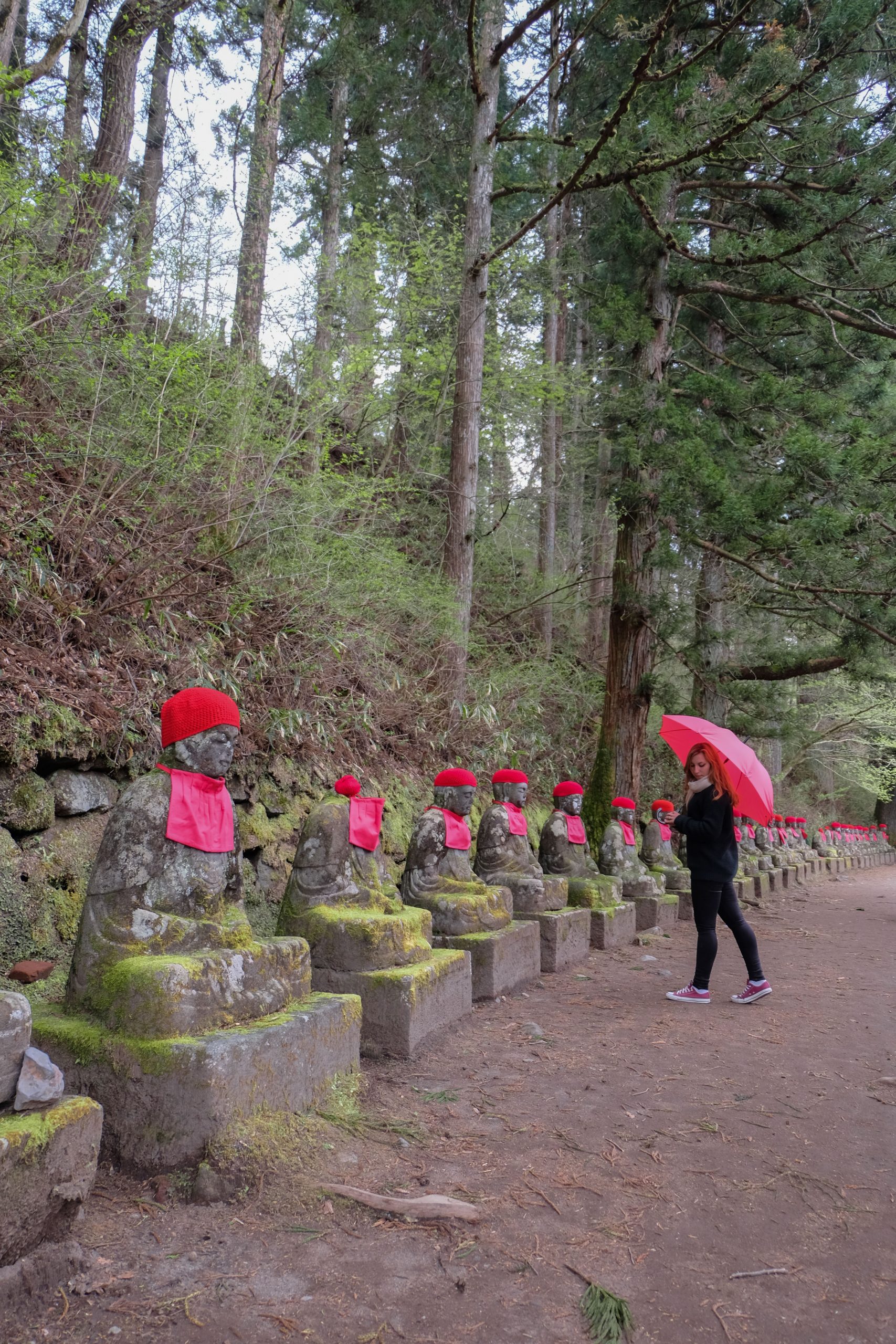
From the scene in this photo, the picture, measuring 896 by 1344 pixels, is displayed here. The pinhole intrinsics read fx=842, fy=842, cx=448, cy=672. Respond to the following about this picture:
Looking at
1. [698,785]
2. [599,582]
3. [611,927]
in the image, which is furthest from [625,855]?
[599,582]

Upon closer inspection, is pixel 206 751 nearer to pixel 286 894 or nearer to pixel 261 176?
pixel 286 894

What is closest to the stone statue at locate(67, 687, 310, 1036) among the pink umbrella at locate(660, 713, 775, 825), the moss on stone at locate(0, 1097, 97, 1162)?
the moss on stone at locate(0, 1097, 97, 1162)

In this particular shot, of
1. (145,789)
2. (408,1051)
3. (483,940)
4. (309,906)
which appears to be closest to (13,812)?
(145,789)

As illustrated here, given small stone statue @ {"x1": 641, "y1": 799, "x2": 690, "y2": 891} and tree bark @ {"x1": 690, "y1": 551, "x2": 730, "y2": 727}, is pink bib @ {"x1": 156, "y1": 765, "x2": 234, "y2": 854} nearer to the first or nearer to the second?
tree bark @ {"x1": 690, "y1": 551, "x2": 730, "y2": 727}

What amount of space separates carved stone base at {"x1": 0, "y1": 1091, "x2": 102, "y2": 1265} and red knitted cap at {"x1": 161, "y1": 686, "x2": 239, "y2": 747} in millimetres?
1223

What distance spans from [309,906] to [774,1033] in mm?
2721

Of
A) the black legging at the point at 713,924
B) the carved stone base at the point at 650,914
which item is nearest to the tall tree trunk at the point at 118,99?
the black legging at the point at 713,924

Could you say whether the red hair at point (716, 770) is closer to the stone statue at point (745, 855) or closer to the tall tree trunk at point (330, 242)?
the tall tree trunk at point (330, 242)

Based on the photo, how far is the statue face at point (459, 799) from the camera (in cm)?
518

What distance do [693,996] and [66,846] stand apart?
381 cm

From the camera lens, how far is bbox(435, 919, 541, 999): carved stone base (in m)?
4.95

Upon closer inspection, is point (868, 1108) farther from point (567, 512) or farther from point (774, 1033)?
point (567, 512)

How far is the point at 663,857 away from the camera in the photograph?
959cm

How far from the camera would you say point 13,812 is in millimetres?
3523
